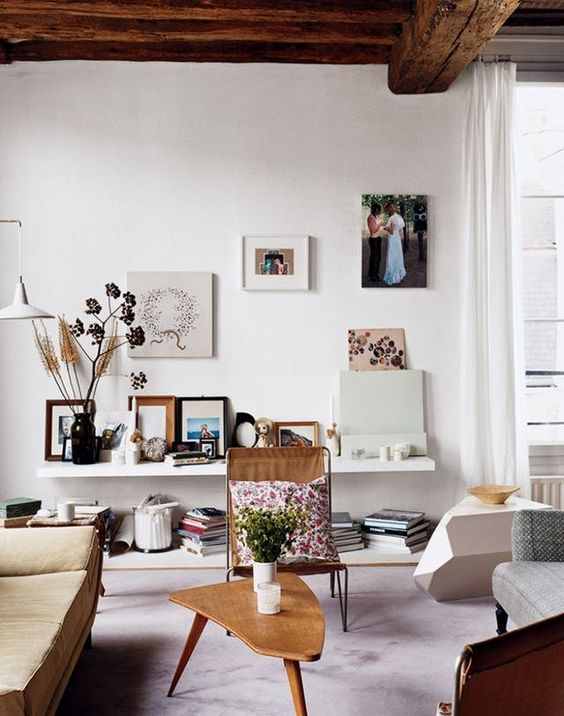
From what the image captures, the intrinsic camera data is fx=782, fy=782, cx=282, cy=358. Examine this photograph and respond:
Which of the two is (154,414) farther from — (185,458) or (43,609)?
(43,609)

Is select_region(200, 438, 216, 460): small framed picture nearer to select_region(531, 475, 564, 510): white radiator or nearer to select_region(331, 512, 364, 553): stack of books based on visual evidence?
select_region(331, 512, 364, 553): stack of books

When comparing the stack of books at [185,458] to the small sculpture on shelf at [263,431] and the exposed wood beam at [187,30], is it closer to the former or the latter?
the small sculpture on shelf at [263,431]

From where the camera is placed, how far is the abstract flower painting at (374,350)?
5082 mm

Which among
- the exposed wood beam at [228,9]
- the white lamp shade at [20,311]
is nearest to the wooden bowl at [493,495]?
the white lamp shade at [20,311]

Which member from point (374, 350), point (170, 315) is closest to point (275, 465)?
point (374, 350)

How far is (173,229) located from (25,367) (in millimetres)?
1302

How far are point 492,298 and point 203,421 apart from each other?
6.59ft

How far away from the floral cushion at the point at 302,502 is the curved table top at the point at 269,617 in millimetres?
465

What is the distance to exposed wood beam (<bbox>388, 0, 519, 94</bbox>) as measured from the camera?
373cm

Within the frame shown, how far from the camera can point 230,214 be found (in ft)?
16.6

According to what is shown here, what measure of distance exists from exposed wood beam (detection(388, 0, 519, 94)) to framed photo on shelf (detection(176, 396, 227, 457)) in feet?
7.60

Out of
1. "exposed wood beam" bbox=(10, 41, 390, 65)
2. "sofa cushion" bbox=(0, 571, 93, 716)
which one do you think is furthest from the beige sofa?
"exposed wood beam" bbox=(10, 41, 390, 65)

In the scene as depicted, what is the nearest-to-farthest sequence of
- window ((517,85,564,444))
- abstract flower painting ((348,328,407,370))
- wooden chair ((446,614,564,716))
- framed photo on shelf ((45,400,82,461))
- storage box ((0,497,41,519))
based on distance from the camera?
1. wooden chair ((446,614,564,716))
2. storage box ((0,497,41,519))
3. framed photo on shelf ((45,400,82,461))
4. abstract flower painting ((348,328,407,370))
5. window ((517,85,564,444))

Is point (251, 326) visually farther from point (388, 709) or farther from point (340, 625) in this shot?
point (388, 709)
